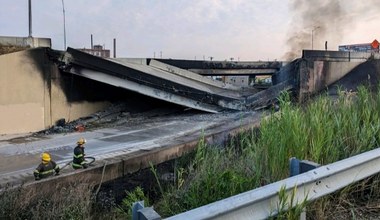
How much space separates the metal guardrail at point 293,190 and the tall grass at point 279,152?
0.29 metres

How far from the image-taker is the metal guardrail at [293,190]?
82.7 inches

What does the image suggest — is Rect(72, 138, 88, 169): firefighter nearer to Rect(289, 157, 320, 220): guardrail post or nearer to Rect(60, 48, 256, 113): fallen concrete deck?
Rect(289, 157, 320, 220): guardrail post

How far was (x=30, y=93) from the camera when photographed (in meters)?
12.1

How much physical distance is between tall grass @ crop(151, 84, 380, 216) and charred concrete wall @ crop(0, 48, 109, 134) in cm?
956

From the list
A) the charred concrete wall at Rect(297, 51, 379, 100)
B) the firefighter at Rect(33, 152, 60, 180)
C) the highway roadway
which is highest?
the charred concrete wall at Rect(297, 51, 379, 100)

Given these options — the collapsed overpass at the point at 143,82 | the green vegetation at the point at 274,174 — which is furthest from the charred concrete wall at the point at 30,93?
the green vegetation at the point at 274,174

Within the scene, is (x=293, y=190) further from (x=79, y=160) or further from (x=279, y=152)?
(x=79, y=160)

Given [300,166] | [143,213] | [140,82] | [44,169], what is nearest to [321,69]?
[140,82]

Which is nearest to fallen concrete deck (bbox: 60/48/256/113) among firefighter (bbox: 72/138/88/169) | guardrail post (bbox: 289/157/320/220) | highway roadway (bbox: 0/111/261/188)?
highway roadway (bbox: 0/111/261/188)

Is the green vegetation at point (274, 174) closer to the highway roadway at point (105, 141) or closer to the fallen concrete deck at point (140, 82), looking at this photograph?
the highway roadway at point (105, 141)

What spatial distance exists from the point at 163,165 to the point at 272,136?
4.69 metres

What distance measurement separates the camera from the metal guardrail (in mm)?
2102

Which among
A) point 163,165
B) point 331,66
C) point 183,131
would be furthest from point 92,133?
point 331,66

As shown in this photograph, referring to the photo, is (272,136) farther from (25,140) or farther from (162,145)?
(25,140)
